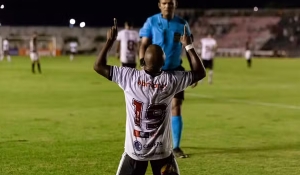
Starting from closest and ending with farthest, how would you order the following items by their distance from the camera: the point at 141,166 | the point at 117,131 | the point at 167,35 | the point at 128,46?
the point at 141,166, the point at 167,35, the point at 117,131, the point at 128,46

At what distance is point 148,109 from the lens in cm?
576

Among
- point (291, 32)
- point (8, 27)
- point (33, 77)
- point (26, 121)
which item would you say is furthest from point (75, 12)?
point (26, 121)

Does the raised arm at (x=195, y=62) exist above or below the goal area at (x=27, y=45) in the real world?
above

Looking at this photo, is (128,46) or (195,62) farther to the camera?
(128,46)

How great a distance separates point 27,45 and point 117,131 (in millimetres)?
51078

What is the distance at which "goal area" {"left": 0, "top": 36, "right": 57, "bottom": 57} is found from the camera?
61094 millimetres

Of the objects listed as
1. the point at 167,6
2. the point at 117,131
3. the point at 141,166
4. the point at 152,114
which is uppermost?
the point at 167,6

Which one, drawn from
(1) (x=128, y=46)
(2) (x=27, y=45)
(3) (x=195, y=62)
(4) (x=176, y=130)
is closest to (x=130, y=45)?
(1) (x=128, y=46)

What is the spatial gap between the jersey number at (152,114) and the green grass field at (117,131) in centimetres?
301

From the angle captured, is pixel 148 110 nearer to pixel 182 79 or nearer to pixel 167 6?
pixel 182 79

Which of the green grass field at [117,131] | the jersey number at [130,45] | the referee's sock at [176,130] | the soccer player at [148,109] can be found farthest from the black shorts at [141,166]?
the jersey number at [130,45]

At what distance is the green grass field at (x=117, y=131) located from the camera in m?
9.15

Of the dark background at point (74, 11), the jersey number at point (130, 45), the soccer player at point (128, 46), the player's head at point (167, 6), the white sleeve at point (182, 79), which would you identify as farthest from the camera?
the dark background at point (74, 11)

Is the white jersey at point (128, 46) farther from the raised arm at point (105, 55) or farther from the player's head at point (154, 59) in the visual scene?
the player's head at point (154, 59)
